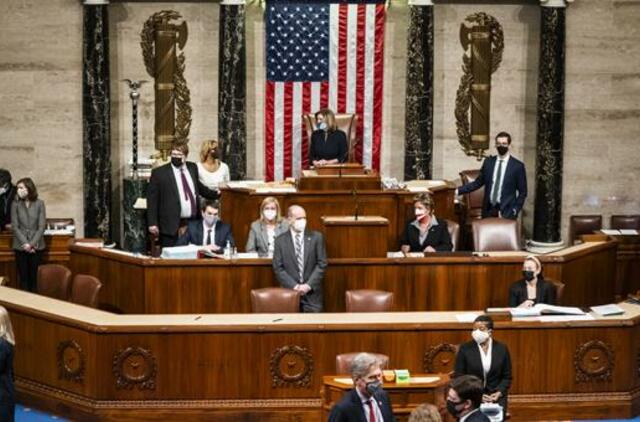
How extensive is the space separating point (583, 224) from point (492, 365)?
326 inches

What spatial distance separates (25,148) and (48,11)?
1.91 meters

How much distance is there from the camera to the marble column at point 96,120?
750 inches

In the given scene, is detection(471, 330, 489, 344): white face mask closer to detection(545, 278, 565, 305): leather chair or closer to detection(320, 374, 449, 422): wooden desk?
detection(320, 374, 449, 422): wooden desk

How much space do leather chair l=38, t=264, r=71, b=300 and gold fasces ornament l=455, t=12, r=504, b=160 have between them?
7.43 metres

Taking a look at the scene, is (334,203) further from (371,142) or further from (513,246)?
(371,142)

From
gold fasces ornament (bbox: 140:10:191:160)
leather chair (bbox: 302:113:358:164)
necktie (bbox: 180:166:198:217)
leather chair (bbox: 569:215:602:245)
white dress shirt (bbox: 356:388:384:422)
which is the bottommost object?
white dress shirt (bbox: 356:388:384:422)

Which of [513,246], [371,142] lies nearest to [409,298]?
[513,246]

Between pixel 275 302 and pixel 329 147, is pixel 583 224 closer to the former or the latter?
pixel 329 147

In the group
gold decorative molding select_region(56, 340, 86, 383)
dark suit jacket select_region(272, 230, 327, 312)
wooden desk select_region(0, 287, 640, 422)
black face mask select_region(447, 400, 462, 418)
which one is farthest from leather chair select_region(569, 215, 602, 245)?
black face mask select_region(447, 400, 462, 418)

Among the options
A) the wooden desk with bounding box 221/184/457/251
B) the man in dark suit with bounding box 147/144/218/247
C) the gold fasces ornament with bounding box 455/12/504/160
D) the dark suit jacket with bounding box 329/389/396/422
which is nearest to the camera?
the dark suit jacket with bounding box 329/389/396/422

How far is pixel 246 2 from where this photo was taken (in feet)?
64.3

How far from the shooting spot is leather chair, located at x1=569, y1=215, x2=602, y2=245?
1930 cm

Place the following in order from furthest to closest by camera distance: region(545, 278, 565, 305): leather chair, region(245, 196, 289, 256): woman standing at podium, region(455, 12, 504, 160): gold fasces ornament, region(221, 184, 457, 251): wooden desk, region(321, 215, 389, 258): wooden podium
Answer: region(455, 12, 504, 160): gold fasces ornament, region(221, 184, 457, 251): wooden desk, region(245, 196, 289, 256): woman standing at podium, region(321, 215, 389, 258): wooden podium, region(545, 278, 565, 305): leather chair

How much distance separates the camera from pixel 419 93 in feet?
63.7
